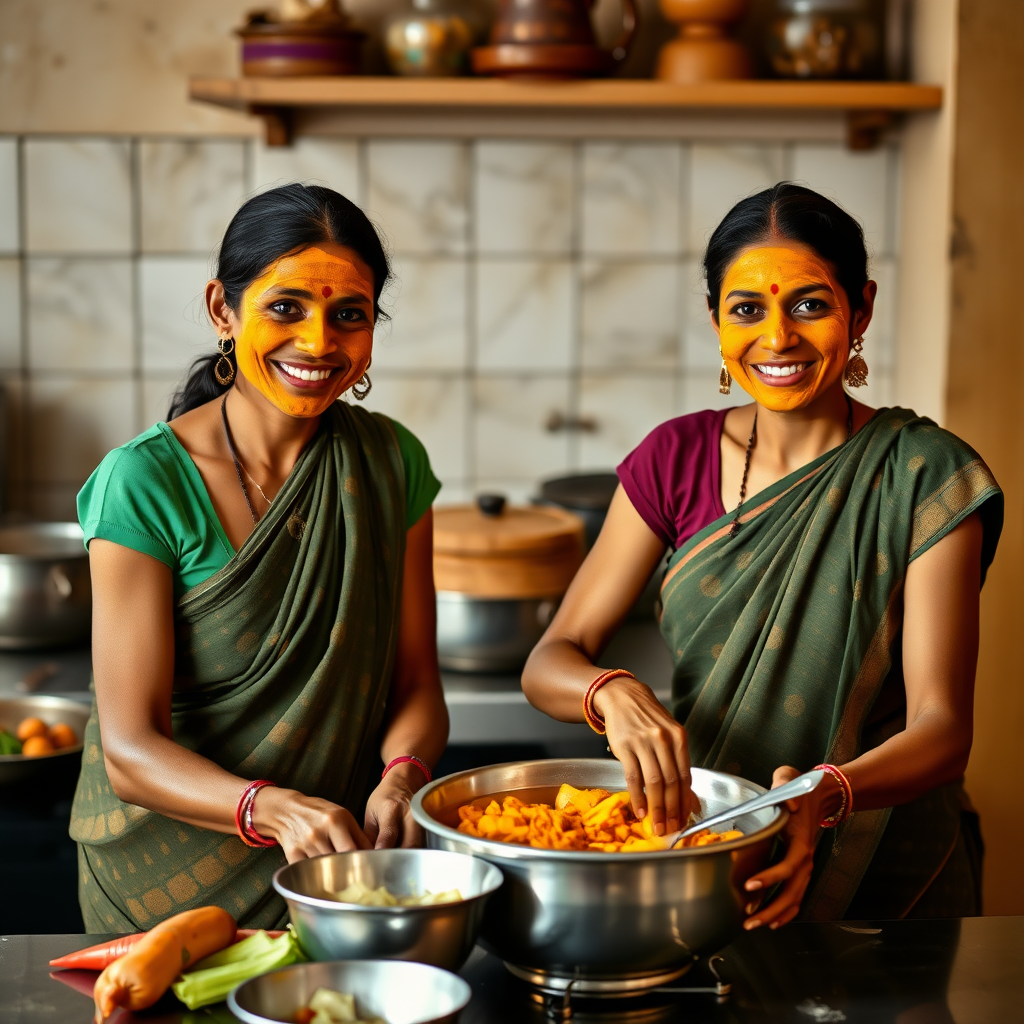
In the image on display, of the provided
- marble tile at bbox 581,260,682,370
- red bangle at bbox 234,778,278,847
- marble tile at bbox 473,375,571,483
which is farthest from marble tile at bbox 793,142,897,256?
red bangle at bbox 234,778,278,847

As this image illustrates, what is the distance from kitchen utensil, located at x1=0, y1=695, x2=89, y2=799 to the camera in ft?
Result: 6.44

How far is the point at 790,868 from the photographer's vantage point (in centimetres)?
114

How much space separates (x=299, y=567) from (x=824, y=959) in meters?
0.74

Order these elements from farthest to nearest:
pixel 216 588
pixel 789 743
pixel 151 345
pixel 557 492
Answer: pixel 151 345 < pixel 557 492 < pixel 789 743 < pixel 216 588

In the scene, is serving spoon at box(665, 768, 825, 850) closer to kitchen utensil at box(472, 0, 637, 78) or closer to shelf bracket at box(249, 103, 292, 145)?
kitchen utensil at box(472, 0, 637, 78)

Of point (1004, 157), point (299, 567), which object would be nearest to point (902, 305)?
point (1004, 157)

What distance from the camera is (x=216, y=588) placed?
1463 mm

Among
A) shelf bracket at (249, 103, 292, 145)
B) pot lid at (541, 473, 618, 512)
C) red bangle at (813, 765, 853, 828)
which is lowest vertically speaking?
red bangle at (813, 765, 853, 828)

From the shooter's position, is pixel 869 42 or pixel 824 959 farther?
pixel 869 42

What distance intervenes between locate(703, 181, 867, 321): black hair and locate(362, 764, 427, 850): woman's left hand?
755 mm

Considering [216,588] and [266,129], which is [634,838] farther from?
[266,129]

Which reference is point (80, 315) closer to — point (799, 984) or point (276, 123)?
point (276, 123)

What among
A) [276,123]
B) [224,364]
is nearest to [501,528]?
[224,364]

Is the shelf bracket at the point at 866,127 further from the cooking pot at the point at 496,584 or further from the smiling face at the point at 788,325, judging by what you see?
the smiling face at the point at 788,325
